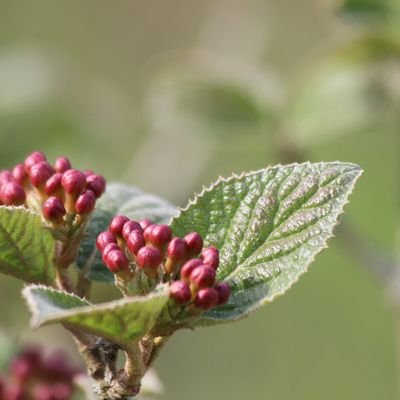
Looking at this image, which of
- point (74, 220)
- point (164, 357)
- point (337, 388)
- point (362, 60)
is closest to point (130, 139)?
point (164, 357)

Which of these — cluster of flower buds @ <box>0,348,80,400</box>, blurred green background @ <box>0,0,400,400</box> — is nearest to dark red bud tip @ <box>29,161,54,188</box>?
cluster of flower buds @ <box>0,348,80,400</box>

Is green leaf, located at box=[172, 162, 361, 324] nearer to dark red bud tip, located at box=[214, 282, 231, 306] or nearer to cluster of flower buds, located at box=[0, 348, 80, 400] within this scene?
dark red bud tip, located at box=[214, 282, 231, 306]

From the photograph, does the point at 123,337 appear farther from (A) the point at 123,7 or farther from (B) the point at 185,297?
(A) the point at 123,7

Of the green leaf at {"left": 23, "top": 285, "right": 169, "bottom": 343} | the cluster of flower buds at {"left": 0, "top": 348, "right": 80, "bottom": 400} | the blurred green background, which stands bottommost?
the cluster of flower buds at {"left": 0, "top": 348, "right": 80, "bottom": 400}

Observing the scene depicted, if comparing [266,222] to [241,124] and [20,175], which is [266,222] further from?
[241,124]

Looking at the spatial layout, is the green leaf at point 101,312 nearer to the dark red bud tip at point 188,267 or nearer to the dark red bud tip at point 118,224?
the dark red bud tip at point 188,267

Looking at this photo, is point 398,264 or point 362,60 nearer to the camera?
point 398,264

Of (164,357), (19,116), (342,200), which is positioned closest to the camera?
(342,200)
